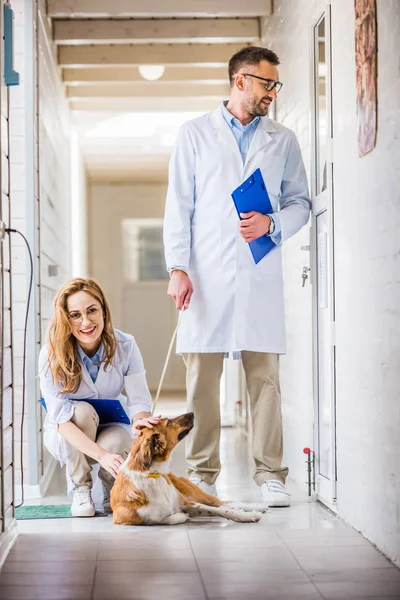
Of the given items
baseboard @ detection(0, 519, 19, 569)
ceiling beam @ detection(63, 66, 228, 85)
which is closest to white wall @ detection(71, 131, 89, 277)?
ceiling beam @ detection(63, 66, 228, 85)

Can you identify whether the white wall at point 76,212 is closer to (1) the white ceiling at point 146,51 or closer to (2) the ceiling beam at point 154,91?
(1) the white ceiling at point 146,51

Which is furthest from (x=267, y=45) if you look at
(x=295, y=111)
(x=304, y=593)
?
(x=304, y=593)

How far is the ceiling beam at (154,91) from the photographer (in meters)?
6.25

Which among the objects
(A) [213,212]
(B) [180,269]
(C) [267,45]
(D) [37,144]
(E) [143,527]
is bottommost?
(E) [143,527]

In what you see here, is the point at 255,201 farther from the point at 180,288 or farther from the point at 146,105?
the point at 146,105

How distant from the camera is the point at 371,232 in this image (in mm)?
2561

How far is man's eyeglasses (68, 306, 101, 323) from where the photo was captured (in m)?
3.22

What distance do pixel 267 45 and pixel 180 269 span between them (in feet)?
6.61

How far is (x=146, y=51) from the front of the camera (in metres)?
5.42

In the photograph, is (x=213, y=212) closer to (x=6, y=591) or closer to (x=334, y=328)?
(x=334, y=328)

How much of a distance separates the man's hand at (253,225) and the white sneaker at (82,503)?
1.08 meters

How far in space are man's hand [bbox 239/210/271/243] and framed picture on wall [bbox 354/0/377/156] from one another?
1.96 ft

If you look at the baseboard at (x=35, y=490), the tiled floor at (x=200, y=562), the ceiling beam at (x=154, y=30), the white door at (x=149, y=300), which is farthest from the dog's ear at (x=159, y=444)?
the white door at (x=149, y=300)

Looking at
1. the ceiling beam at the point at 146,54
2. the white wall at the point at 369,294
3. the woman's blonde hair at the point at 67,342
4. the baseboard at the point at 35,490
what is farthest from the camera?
the ceiling beam at the point at 146,54
